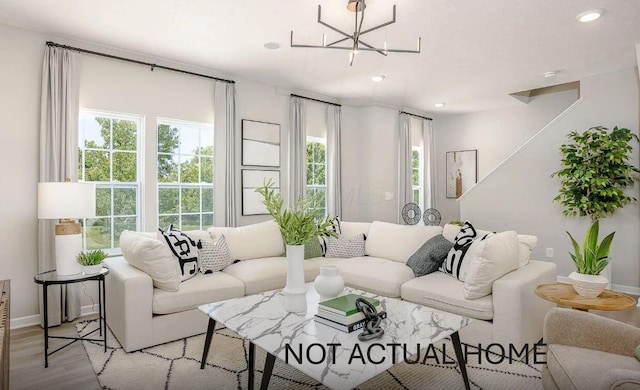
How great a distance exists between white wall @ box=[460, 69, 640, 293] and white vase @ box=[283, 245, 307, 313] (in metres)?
4.20

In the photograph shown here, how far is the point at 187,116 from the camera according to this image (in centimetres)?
452

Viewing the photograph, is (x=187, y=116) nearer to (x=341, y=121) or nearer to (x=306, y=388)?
(x=341, y=121)

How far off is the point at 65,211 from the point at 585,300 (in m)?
3.70

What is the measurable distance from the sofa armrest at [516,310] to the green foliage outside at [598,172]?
190 cm

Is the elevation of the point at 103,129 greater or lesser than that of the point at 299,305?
greater

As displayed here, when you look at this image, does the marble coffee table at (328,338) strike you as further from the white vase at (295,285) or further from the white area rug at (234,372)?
the white area rug at (234,372)

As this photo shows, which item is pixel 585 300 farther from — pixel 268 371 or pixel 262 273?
pixel 262 273

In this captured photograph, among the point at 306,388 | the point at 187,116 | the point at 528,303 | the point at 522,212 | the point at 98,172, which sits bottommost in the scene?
the point at 306,388

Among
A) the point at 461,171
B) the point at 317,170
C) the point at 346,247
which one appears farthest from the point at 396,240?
the point at 461,171

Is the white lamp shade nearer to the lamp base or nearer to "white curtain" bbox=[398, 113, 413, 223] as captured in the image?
the lamp base

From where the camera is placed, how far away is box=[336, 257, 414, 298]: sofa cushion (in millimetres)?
3393

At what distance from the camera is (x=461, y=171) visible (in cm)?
762

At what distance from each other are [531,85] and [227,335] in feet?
16.6

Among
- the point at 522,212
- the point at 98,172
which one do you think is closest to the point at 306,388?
the point at 98,172
